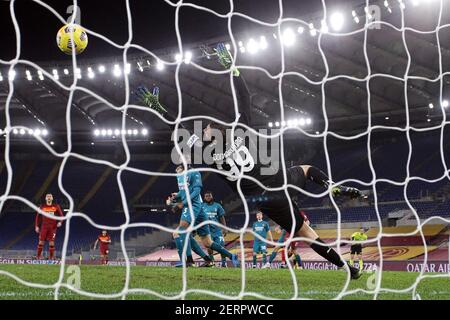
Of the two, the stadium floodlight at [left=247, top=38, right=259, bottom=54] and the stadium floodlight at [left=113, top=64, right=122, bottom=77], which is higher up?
the stadium floodlight at [left=113, top=64, right=122, bottom=77]

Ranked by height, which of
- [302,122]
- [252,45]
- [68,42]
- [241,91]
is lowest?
[241,91]

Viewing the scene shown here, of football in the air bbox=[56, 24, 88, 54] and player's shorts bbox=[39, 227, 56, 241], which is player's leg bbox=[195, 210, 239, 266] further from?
player's shorts bbox=[39, 227, 56, 241]

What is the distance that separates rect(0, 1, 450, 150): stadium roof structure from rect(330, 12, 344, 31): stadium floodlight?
0.19 metres

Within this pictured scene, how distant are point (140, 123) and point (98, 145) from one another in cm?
287

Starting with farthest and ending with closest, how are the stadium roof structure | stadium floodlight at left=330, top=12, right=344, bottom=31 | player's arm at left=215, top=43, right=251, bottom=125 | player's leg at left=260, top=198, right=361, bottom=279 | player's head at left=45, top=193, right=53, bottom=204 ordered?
1. the stadium roof structure
2. stadium floodlight at left=330, top=12, right=344, bottom=31
3. player's head at left=45, top=193, right=53, bottom=204
4. player's leg at left=260, top=198, right=361, bottom=279
5. player's arm at left=215, top=43, right=251, bottom=125

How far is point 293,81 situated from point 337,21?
5870mm

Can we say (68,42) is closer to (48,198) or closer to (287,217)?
(287,217)

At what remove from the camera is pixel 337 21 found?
20578mm

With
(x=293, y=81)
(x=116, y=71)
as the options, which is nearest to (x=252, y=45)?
(x=293, y=81)

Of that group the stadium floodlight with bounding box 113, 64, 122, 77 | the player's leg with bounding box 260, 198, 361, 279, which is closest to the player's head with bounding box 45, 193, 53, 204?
the player's leg with bounding box 260, 198, 361, 279

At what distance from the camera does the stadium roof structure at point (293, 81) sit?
21859 millimetres

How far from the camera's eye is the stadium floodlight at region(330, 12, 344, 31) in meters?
19.8

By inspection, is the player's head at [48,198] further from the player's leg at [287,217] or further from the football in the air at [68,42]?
the player's leg at [287,217]
